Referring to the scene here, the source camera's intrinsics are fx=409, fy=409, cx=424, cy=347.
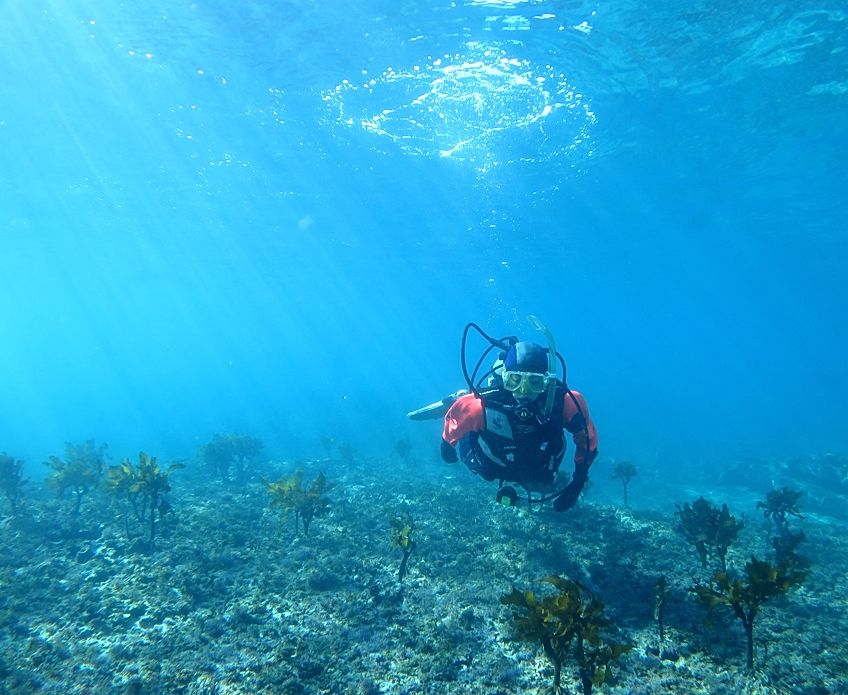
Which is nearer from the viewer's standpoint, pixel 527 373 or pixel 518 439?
pixel 527 373

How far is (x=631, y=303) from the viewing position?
74.2 meters

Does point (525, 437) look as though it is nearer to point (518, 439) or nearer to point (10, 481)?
point (518, 439)

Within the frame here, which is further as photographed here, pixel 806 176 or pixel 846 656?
pixel 806 176

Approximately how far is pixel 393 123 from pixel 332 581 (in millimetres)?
16017

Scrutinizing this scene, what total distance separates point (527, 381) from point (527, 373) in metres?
0.10

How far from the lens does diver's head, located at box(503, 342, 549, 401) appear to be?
16.1 ft

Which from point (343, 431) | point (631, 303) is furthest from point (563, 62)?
point (631, 303)

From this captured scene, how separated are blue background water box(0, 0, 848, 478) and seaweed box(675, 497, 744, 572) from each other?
12.6m

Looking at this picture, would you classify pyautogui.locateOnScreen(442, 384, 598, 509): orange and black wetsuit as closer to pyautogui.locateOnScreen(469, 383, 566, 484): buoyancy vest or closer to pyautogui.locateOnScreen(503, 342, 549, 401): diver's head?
pyautogui.locateOnScreen(469, 383, 566, 484): buoyancy vest

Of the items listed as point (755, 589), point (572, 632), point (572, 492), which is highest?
point (572, 492)

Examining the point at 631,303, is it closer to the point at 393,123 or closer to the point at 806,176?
the point at 806,176

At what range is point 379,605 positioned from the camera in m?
6.51

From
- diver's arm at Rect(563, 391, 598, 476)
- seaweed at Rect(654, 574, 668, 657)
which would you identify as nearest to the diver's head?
diver's arm at Rect(563, 391, 598, 476)

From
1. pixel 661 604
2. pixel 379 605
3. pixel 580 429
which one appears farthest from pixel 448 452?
pixel 661 604
